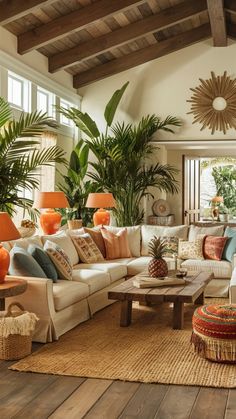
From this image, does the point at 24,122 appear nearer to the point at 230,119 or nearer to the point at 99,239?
the point at 99,239

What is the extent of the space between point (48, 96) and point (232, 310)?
19.2 ft

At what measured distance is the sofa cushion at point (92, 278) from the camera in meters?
5.80

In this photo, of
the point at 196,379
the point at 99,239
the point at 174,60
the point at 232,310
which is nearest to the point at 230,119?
the point at 174,60

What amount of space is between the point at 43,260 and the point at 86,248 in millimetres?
1606

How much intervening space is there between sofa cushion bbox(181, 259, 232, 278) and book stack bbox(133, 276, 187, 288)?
1.18 metres

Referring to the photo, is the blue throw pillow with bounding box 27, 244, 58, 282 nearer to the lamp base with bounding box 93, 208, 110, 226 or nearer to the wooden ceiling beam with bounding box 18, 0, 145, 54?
the lamp base with bounding box 93, 208, 110, 226

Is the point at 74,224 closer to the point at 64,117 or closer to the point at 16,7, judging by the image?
the point at 64,117

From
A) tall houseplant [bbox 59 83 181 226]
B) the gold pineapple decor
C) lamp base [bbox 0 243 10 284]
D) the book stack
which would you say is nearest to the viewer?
lamp base [bbox 0 243 10 284]

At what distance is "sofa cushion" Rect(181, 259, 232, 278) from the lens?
685 centimetres

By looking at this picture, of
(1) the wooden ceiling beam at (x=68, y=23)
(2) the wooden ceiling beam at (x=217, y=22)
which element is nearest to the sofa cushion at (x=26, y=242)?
(1) the wooden ceiling beam at (x=68, y=23)

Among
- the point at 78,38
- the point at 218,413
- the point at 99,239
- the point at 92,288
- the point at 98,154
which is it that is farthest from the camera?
the point at 98,154

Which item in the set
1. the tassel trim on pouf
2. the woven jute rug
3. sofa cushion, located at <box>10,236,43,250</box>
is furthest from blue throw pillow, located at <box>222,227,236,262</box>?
the tassel trim on pouf

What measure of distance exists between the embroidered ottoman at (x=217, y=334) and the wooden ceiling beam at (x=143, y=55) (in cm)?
650

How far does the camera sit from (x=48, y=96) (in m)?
9.26
